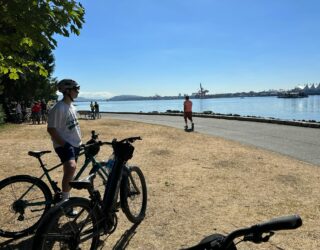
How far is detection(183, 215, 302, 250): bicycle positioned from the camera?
Answer: 170cm

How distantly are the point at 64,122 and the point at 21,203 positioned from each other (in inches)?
45.4

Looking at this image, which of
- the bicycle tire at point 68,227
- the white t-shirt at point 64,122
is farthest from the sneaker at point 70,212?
the white t-shirt at point 64,122

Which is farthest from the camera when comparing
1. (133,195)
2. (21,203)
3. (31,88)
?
(31,88)

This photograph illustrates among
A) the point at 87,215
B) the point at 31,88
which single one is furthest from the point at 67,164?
the point at 31,88

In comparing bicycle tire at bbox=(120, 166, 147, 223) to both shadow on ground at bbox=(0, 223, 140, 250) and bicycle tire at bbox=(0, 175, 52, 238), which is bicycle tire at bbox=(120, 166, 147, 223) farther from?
bicycle tire at bbox=(0, 175, 52, 238)

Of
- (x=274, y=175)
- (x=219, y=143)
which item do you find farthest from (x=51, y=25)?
(x=219, y=143)

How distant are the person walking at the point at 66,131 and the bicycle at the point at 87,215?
522 mm

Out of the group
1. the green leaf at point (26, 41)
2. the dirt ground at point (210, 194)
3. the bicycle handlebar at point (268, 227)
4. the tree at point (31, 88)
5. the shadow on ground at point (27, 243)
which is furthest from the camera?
the tree at point (31, 88)

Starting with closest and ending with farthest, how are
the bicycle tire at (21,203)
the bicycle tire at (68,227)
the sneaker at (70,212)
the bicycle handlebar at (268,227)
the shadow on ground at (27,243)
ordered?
the bicycle handlebar at (268,227) → the bicycle tire at (68,227) → the sneaker at (70,212) → the shadow on ground at (27,243) → the bicycle tire at (21,203)

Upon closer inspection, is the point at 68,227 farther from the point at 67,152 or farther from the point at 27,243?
the point at 67,152

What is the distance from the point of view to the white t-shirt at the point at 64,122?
5.27 meters

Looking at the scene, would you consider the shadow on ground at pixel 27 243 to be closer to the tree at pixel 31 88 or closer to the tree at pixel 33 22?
the tree at pixel 33 22

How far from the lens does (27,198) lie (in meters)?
4.98

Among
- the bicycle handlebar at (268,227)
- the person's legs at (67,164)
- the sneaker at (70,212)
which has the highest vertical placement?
the bicycle handlebar at (268,227)
